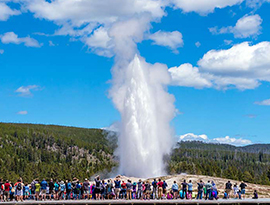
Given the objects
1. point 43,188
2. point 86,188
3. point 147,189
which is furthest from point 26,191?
point 147,189

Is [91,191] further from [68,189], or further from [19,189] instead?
[19,189]

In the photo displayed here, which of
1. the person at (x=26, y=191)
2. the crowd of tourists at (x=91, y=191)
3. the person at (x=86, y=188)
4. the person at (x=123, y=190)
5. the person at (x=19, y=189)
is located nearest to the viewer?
the person at (x=19, y=189)

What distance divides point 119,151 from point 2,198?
25.1 m

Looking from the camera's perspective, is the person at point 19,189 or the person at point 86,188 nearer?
the person at point 19,189

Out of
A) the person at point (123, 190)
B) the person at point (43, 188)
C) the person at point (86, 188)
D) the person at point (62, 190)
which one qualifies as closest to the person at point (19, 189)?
the person at point (43, 188)

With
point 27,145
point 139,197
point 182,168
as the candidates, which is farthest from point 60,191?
point 27,145

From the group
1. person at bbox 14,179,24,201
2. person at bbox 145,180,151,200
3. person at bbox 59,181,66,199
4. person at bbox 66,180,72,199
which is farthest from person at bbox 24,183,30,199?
person at bbox 145,180,151,200

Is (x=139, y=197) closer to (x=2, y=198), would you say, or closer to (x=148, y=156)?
(x=2, y=198)

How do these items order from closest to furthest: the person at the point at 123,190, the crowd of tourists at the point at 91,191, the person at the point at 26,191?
the crowd of tourists at the point at 91,191 → the person at the point at 26,191 → the person at the point at 123,190

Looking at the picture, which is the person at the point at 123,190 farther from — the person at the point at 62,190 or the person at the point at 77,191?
the person at the point at 62,190

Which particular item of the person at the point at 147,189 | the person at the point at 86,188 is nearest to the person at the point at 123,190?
the person at the point at 147,189

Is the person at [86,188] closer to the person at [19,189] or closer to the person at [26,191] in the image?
the person at [26,191]

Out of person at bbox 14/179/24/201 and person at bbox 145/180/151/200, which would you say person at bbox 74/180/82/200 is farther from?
person at bbox 145/180/151/200

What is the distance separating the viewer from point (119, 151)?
5631 cm
